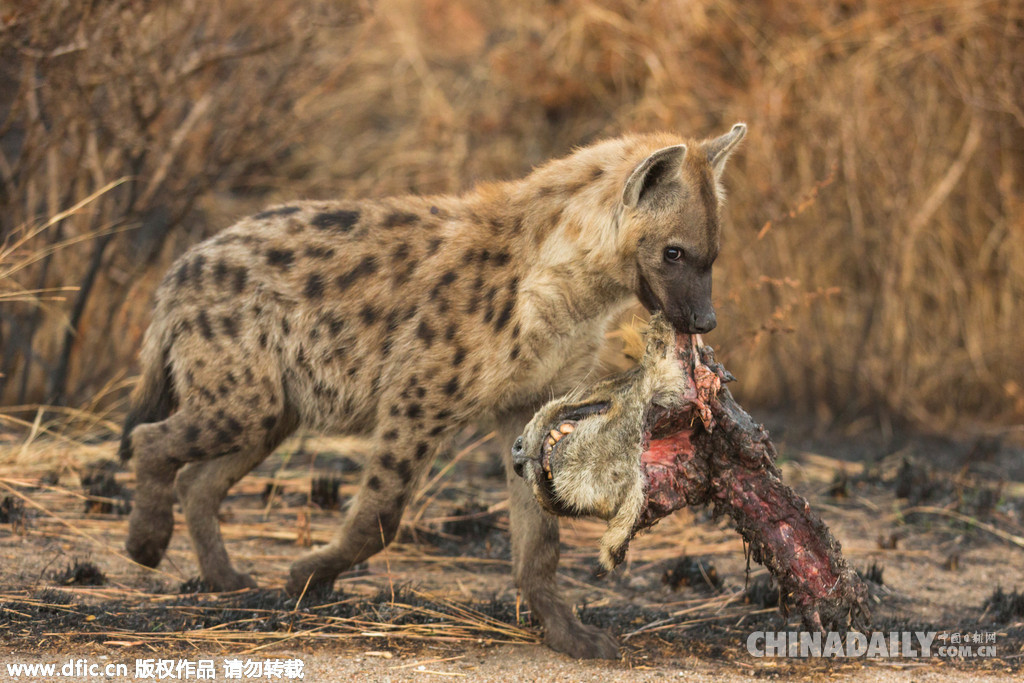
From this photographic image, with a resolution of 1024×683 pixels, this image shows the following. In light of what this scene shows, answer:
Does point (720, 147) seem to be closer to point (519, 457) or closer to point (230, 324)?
point (519, 457)

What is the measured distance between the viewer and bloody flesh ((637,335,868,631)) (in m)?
3.14

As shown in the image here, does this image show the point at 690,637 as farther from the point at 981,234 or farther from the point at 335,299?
the point at 981,234

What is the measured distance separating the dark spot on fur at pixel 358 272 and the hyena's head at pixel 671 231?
3.30 ft

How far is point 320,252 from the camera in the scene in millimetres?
4227

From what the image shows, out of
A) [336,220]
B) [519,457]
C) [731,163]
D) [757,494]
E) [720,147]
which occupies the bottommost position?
[757,494]

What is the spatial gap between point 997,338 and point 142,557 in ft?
17.6

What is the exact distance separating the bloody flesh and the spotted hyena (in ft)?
1.50

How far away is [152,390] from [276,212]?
84 centimetres

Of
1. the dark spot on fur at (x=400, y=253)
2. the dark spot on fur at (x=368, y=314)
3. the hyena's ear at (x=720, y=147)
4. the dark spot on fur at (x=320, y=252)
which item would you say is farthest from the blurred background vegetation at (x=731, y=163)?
the dark spot on fur at (x=368, y=314)

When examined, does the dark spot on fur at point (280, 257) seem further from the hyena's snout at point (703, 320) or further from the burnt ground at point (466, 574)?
the hyena's snout at point (703, 320)

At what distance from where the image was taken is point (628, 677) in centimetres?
325

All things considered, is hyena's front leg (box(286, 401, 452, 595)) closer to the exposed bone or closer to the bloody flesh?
the exposed bone

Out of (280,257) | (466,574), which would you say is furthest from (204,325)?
(466,574)

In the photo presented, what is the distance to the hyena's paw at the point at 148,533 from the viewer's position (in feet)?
13.5
